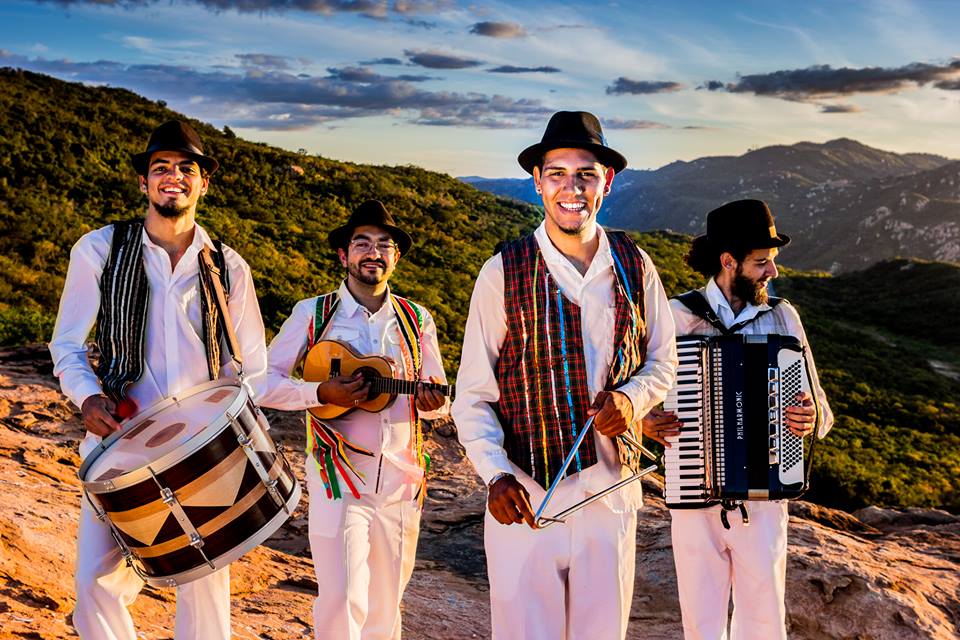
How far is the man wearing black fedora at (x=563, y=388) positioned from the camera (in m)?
3.75

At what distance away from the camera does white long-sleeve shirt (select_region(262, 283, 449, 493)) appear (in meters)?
5.51

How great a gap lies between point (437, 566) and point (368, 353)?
4463 mm

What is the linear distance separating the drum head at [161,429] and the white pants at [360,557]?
1.29 m

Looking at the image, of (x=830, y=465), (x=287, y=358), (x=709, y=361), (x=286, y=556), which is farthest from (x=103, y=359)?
(x=830, y=465)

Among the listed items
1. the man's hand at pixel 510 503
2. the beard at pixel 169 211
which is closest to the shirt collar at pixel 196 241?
the beard at pixel 169 211

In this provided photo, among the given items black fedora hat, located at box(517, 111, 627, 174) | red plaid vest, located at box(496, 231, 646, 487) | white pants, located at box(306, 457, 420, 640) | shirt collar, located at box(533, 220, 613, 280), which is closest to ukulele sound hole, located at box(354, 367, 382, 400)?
white pants, located at box(306, 457, 420, 640)

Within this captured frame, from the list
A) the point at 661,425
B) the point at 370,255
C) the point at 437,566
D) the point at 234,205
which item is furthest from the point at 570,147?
the point at 234,205

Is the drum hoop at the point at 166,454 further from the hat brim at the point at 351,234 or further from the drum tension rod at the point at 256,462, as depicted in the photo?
the hat brim at the point at 351,234

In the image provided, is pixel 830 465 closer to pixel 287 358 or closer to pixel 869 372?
pixel 869 372

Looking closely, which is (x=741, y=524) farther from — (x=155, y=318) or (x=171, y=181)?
(x=171, y=181)

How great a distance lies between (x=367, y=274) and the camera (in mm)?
5898

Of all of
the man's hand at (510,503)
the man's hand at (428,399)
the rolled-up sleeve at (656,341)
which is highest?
the rolled-up sleeve at (656,341)

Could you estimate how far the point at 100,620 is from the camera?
4180mm

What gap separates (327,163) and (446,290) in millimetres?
18915
